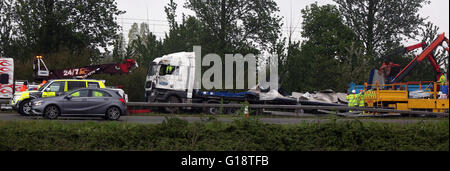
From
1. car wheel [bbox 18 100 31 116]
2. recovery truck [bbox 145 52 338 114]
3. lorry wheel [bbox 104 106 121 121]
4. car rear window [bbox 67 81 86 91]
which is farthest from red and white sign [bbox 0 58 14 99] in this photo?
lorry wheel [bbox 104 106 121 121]

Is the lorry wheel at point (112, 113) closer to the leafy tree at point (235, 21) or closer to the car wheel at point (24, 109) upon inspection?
the car wheel at point (24, 109)

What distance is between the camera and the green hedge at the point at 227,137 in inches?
335

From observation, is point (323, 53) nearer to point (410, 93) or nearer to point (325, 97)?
point (325, 97)

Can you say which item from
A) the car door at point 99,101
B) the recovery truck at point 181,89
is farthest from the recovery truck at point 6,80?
the car door at point 99,101

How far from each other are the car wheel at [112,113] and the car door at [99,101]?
7.3 inches

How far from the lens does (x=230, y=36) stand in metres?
42.5

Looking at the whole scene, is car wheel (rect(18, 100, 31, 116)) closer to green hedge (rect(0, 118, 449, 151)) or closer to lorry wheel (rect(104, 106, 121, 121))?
lorry wheel (rect(104, 106, 121, 121))

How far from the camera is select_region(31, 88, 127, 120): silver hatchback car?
752 inches

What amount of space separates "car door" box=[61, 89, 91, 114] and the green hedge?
980 cm

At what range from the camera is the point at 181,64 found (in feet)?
89.6

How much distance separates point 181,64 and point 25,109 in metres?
8.54

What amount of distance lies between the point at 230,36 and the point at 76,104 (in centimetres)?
2437
